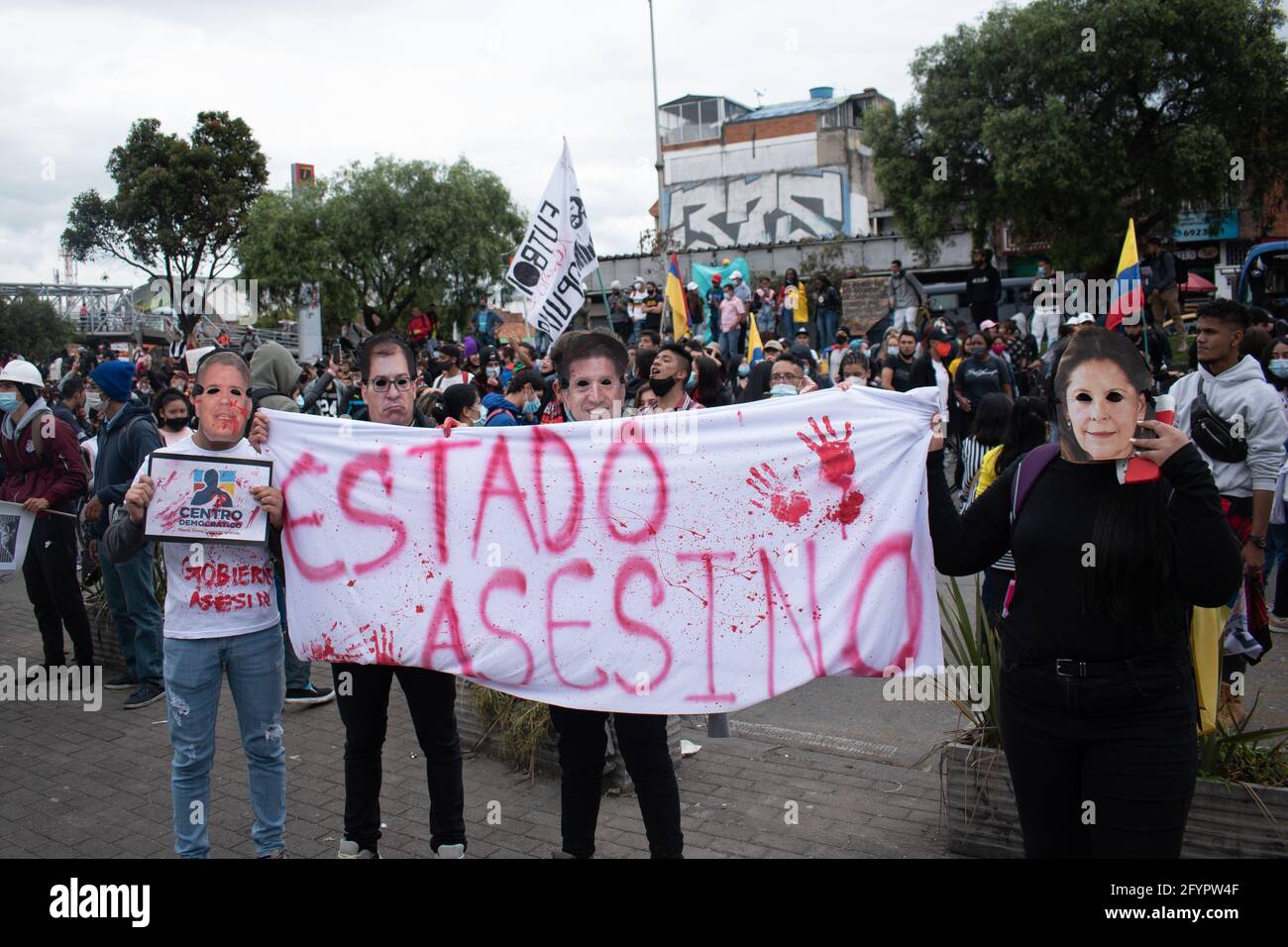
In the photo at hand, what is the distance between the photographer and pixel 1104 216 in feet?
86.0

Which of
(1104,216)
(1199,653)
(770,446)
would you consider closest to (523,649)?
(770,446)

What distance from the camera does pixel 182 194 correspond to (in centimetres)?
4091

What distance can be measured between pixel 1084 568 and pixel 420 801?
11.1 ft

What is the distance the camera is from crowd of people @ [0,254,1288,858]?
291 cm

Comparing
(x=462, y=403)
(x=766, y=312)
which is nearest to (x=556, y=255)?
(x=462, y=403)

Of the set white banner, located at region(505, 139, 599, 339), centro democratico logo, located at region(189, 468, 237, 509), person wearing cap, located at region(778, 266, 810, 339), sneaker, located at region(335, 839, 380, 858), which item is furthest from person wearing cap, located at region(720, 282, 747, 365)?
sneaker, located at region(335, 839, 380, 858)

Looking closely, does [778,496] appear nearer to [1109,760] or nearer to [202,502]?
[1109,760]

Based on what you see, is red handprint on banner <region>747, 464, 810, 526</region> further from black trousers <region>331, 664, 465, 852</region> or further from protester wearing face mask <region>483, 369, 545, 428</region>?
protester wearing face mask <region>483, 369, 545, 428</region>

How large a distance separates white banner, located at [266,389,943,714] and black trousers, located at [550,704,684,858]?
9cm

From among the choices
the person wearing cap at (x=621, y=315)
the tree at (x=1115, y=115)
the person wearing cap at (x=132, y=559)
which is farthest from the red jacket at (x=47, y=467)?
the tree at (x=1115, y=115)

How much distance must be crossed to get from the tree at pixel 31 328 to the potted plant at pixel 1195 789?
4571 cm

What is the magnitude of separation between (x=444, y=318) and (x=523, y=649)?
33104 mm

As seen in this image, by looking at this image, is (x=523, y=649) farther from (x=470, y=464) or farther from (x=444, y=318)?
(x=444, y=318)
